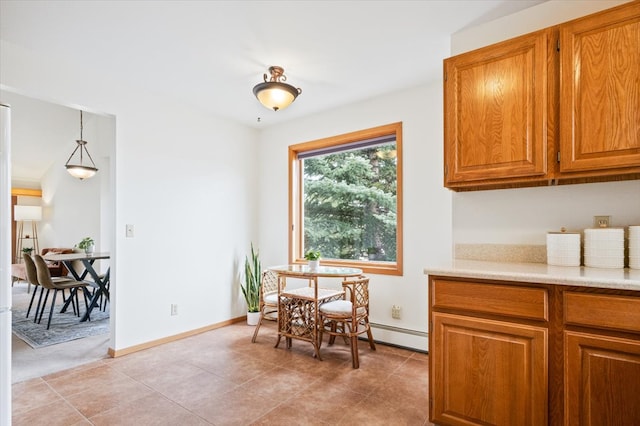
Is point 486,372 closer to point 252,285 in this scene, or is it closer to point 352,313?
point 352,313

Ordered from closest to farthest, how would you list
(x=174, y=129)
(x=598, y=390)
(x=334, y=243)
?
1. (x=598, y=390)
2. (x=174, y=129)
3. (x=334, y=243)

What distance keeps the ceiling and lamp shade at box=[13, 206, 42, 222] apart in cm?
678

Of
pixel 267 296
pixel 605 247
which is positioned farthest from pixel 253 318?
pixel 605 247

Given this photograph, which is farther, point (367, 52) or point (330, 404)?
point (367, 52)

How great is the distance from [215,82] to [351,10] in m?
1.53

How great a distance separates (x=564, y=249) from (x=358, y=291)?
163 cm

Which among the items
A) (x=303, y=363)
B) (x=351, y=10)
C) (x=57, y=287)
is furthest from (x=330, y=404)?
(x=57, y=287)

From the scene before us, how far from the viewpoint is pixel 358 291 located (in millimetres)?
2998

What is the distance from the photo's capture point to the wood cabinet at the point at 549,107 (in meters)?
1.62

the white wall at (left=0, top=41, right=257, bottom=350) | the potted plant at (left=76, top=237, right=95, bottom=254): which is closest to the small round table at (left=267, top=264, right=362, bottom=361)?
the white wall at (left=0, top=41, right=257, bottom=350)

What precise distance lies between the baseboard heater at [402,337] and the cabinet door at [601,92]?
6.33 ft

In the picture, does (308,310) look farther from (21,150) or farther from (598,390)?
(21,150)

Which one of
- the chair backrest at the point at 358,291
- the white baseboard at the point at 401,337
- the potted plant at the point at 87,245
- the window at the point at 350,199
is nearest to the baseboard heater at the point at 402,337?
the white baseboard at the point at 401,337

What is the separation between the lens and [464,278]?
5.49 ft
